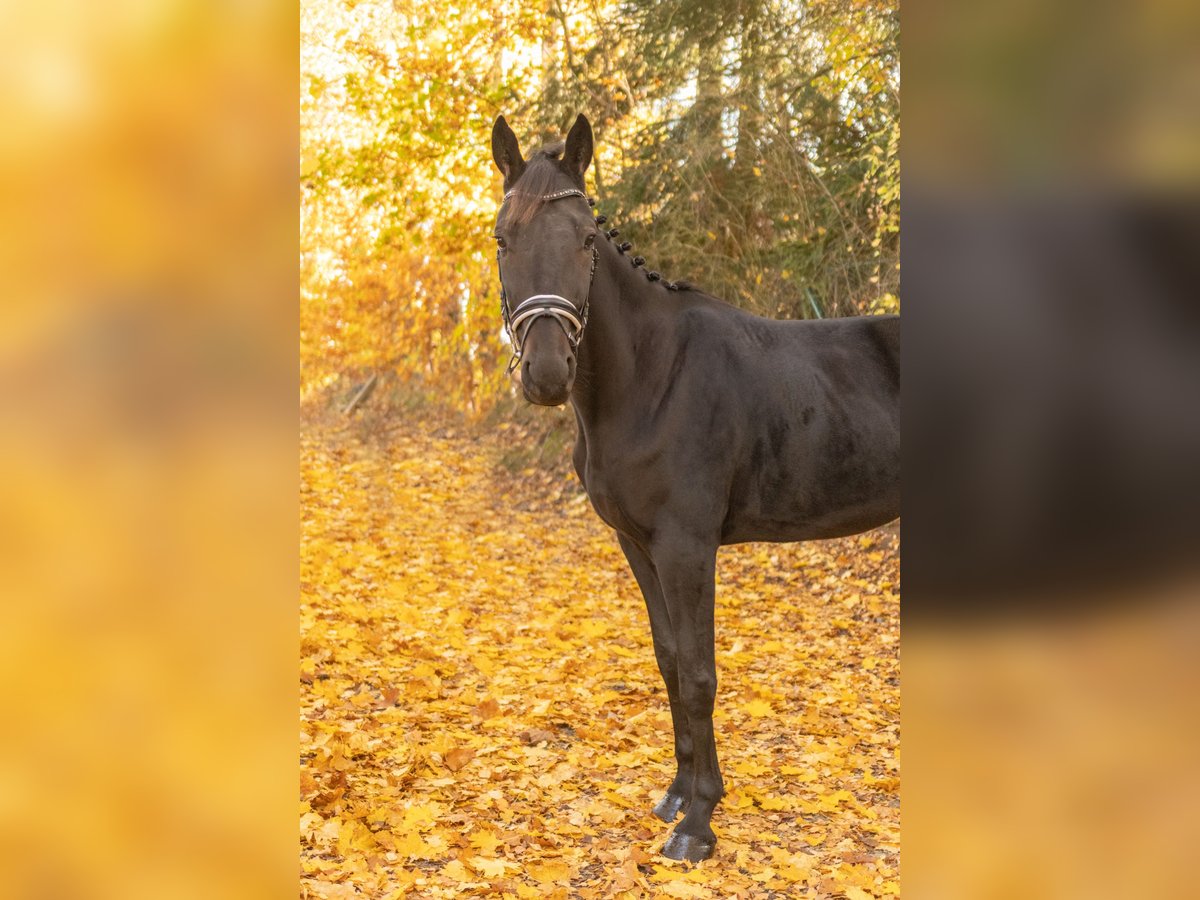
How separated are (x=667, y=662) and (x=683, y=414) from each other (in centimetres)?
107

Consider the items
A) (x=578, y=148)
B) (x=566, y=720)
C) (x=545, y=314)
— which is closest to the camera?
(x=545, y=314)

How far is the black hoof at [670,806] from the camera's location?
3867mm

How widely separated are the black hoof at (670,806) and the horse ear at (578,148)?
8.04 ft

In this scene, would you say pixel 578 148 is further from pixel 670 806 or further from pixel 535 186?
pixel 670 806

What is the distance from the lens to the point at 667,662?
3.96m

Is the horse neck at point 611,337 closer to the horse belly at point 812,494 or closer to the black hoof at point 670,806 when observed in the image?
the horse belly at point 812,494

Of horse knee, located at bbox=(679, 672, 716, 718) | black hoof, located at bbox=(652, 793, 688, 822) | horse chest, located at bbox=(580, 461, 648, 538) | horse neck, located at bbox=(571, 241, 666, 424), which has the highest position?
horse neck, located at bbox=(571, 241, 666, 424)

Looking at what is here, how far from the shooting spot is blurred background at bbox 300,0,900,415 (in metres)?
7.64
